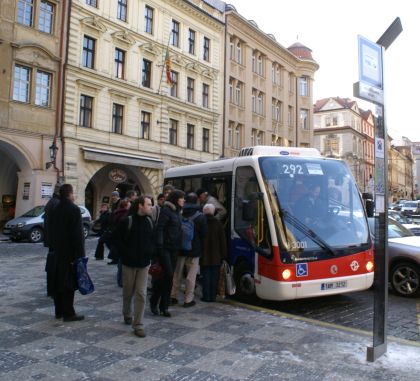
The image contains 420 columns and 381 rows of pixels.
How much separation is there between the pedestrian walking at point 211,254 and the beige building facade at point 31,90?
16342 mm

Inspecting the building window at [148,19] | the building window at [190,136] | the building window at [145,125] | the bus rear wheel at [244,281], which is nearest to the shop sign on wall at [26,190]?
the building window at [145,125]

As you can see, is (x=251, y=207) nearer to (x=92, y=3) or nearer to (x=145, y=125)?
(x=145, y=125)

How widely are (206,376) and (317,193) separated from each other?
434cm

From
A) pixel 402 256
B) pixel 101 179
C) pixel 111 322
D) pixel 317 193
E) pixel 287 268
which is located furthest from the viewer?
pixel 101 179

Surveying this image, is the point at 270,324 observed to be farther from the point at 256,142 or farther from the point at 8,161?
the point at 256,142

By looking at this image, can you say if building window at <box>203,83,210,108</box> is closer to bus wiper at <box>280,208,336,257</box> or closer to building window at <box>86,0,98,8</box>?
building window at <box>86,0,98,8</box>

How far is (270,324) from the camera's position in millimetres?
6477

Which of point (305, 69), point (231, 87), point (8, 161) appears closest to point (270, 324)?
point (8, 161)

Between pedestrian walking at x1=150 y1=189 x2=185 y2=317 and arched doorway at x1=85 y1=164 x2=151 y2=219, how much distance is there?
20.2m

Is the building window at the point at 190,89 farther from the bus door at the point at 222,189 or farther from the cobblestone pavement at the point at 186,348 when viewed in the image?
the cobblestone pavement at the point at 186,348

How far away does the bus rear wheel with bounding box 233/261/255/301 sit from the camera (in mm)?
8047

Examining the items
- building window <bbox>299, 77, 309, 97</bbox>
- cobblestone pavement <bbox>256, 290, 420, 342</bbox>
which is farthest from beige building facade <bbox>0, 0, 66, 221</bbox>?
building window <bbox>299, 77, 309, 97</bbox>

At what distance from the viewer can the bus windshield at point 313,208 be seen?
7.46 m

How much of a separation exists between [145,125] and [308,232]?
71.0 feet
